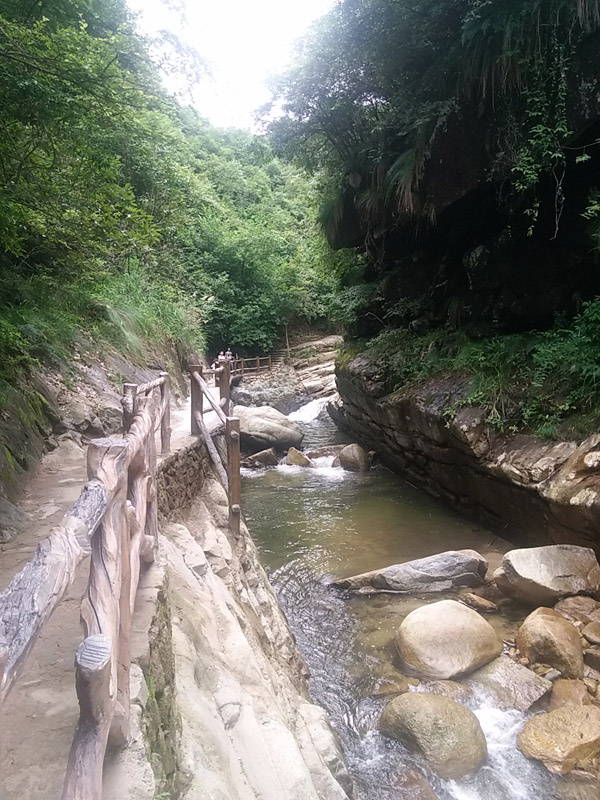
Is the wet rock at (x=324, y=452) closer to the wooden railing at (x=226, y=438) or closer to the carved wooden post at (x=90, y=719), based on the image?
the wooden railing at (x=226, y=438)

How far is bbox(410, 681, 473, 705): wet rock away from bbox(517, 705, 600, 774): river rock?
18.7 inches

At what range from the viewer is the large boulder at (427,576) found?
5.66m

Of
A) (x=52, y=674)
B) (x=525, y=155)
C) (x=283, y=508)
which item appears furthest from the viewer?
(x=283, y=508)

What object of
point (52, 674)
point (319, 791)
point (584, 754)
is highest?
point (52, 674)

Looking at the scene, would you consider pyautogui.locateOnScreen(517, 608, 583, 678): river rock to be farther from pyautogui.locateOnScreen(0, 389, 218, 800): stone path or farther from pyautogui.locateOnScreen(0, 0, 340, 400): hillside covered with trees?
pyautogui.locateOnScreen(0, 0, 340, 400): hillside covered with trees

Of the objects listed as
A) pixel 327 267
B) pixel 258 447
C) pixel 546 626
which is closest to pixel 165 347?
pixel 258 447

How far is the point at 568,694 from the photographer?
13.1 ft

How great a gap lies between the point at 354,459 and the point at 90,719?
939 cm

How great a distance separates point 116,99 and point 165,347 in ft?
26.2

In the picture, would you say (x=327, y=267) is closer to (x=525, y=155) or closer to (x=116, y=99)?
(x=525, y=155)

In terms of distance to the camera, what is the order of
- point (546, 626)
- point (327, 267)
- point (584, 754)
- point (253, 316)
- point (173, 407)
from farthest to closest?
point (253, 316), point (327, 267), point (173, 407), point (546, 626), point (584, 754)

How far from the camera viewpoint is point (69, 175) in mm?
4602

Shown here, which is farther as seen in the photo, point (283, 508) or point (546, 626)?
point (283, 508)

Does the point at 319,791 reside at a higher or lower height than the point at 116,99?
lower
